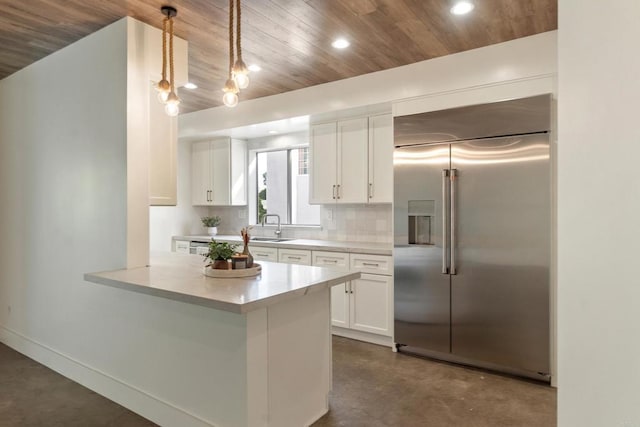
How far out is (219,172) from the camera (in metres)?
5.52

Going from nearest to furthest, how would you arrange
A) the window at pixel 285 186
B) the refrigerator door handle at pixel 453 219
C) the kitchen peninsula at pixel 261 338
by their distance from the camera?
the kitchen peninsula at pixel 261 338
the refrigerator door handle at pixel 453 219
the window at pixel 285 186

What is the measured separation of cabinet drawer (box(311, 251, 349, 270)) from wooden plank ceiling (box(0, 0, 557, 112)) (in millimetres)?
1794

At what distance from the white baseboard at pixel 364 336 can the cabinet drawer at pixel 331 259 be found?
25.8 inches

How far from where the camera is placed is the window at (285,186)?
522 centimetres

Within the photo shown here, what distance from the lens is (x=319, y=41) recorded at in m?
2.96

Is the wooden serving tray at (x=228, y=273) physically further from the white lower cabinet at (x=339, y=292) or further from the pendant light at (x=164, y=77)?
the white lower cabinet at (x=339, y=292)

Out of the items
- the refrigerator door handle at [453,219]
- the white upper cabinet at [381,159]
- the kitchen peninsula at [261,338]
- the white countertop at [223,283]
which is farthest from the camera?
the white upper cabinet at [381,159]

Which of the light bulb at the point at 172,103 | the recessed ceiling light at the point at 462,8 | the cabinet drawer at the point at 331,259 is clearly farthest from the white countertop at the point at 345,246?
the light bulb at the point at 172,103

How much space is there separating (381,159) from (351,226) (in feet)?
3.24

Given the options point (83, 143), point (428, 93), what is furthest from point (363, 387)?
point (83, 143)

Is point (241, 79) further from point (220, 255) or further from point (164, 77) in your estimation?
point (220, 255)

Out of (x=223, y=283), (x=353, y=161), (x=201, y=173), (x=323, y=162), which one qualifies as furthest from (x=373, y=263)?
(x=201, y=173)

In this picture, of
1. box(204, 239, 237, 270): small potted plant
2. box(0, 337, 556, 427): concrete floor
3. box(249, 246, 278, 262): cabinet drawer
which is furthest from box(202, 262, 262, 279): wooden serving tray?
box(249, 246, 278, 262): cabinet drawer

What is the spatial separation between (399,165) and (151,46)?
2175 millimetres
